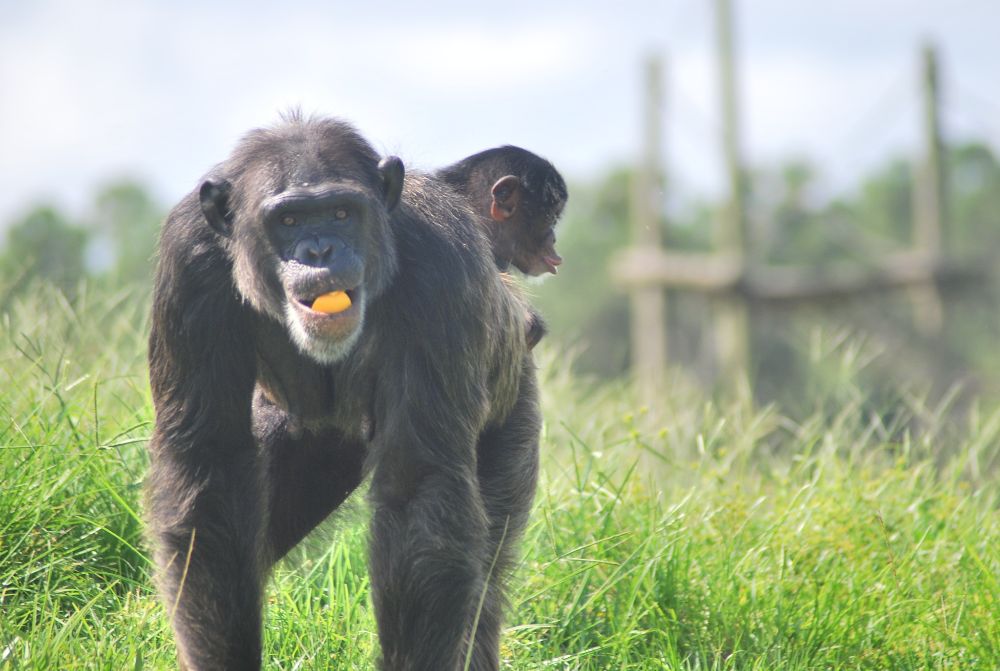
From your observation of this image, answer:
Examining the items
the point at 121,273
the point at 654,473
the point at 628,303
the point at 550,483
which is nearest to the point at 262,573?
the point at 550,483

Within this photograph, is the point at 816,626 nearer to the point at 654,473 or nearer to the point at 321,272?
the point at 654,473

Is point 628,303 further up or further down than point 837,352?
further down

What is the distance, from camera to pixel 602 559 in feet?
15.5

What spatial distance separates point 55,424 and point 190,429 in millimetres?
1134

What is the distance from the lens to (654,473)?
5754 mm

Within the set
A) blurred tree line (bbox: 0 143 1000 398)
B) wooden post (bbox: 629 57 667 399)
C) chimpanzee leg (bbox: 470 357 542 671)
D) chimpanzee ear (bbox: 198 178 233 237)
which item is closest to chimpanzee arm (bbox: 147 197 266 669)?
chimpanzee ear (bbox: 198 178 233 237)

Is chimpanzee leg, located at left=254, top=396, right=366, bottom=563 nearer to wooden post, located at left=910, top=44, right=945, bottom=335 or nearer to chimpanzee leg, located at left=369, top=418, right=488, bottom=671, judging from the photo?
chimpanzee leg, located at left=369, top=418, right=488, bottom=671

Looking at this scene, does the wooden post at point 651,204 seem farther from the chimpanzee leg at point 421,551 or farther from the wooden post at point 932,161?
the chimpanzee leg at point 421,551

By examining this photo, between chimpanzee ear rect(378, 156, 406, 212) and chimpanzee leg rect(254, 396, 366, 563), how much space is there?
0.86 metres

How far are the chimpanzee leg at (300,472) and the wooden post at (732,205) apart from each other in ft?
37.3

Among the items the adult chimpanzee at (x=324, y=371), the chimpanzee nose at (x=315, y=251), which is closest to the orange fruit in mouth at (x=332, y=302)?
the adult chimpanzee at (x=324, y=371)

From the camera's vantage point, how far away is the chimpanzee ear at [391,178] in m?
3.91

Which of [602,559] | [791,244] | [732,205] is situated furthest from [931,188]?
[791,244]

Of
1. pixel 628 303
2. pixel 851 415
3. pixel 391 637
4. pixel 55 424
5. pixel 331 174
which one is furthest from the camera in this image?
pixel 628 303
